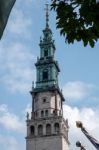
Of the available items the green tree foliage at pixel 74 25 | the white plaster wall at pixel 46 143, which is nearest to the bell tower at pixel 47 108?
the white plaster wall at pixel 46 143

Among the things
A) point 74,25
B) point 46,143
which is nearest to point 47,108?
point 46,143

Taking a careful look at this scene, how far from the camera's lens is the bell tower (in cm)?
8762

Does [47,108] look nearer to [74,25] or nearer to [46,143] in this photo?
[46,143]

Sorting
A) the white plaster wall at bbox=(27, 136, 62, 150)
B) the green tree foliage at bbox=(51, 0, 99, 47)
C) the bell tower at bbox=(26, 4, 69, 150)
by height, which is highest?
the bell tower at bbox=(26, 4, 69, 150)

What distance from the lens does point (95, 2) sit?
21.7 ft

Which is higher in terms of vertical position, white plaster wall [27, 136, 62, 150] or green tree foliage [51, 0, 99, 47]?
white plaster wall [27, 136, 62, 150]

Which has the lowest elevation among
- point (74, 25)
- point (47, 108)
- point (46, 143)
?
point (74, 25)

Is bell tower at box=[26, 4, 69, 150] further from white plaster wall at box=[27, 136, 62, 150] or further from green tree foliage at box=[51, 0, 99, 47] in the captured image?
green tree foliage at box=[51, 0, 99, 47]

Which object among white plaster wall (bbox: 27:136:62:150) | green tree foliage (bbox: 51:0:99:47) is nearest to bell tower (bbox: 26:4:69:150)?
white plaster wall (bbox: 27:136:62:150)

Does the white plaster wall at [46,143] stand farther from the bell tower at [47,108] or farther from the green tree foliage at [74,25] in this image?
the green tree foliage at [74,25]

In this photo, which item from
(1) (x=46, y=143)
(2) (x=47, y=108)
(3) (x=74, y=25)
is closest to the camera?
(3) (x=74, y=25)

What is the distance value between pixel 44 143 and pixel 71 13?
3204 inches

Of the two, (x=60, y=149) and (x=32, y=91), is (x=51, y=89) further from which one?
(x=60, y=149)

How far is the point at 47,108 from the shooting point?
300 ft
